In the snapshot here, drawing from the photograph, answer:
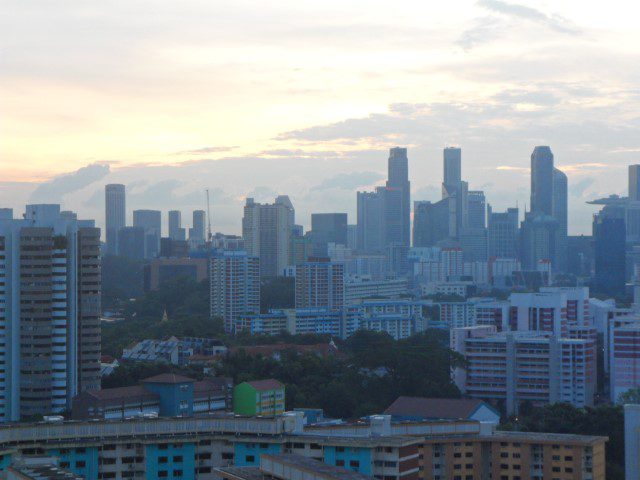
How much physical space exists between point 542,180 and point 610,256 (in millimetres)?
22123

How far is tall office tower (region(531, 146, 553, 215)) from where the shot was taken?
83250 millimetres

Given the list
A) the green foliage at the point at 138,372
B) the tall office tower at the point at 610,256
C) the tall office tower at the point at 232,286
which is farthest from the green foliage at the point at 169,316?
the tall office tower at the point at 610,256

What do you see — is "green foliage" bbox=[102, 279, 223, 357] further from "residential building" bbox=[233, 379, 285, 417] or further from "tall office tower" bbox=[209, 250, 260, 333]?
"residential building" bbox=[233, 379, 285, 417]

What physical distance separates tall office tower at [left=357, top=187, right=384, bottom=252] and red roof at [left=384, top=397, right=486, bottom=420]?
207 ft

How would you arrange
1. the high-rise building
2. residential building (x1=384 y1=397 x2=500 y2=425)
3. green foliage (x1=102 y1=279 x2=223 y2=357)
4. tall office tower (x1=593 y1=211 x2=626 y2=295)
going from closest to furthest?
1. residential building (x1=384 y1=397 x2=500 y2=425)
2. green foliage (x1=102 y1=279 x2=223 y2=357)
3. tall office tower (x1=593 y1=211 x2=626 y2=295)
4. the high-rise building

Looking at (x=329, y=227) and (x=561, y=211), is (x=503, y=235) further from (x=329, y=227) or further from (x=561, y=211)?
(x=329, y=227)

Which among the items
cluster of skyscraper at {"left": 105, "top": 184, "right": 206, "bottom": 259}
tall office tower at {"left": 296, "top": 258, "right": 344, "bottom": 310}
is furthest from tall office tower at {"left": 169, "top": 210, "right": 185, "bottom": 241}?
tall office tower at {"left": 296, "top": 258, "right": 344, "bottom": 310}

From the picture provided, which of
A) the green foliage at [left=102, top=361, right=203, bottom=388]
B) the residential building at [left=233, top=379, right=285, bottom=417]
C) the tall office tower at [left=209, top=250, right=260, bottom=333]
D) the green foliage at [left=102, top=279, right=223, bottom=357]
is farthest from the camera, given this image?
the tall office tower at [left=209, top=250, right=260, bottom=333]

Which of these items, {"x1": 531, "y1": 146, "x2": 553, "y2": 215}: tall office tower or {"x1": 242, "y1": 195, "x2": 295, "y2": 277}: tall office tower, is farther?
{"x1": 531, "y1": 146, "x2": 553, "y2": 215}: tall office tower

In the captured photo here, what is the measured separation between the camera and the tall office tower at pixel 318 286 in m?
42.5

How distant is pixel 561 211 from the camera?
84500 mm

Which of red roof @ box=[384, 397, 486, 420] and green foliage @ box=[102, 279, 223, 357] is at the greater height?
green foliage @ box=[102, 279, 223, 357]

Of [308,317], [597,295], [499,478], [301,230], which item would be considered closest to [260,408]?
[499,478]

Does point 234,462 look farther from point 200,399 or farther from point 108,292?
point 108,292
